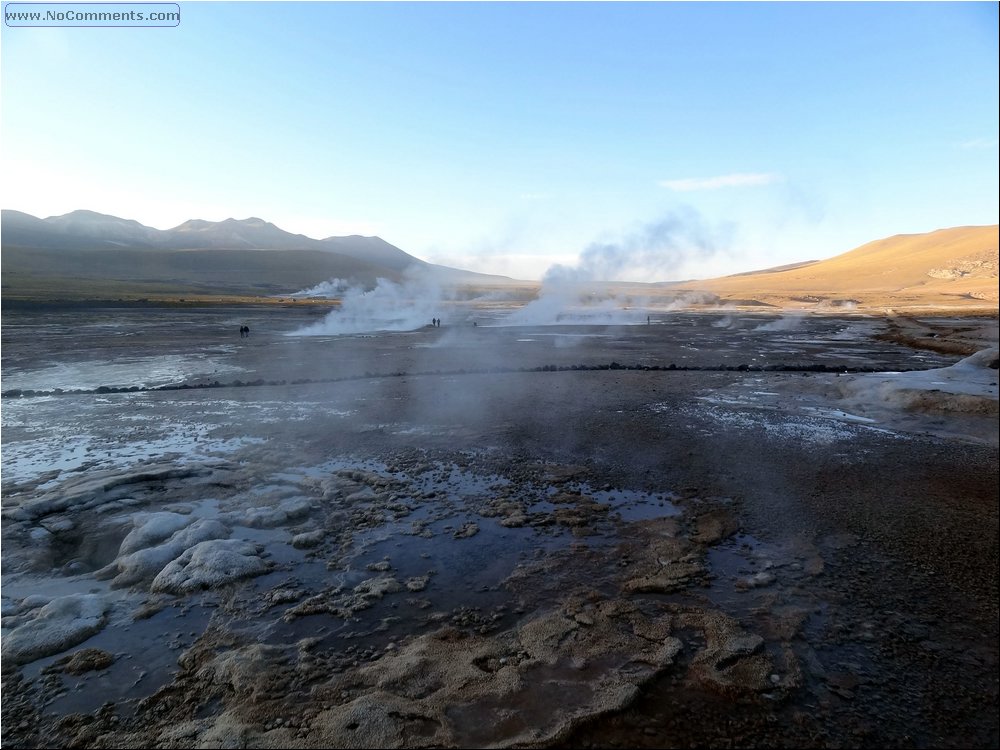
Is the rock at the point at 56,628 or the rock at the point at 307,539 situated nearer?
the rock at the point at 56,628

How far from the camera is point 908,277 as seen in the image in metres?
77.8

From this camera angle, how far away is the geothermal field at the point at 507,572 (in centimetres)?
351

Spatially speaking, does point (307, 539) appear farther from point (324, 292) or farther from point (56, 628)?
point (324, 292)

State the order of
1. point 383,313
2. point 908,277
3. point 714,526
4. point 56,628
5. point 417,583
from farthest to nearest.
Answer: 1. point 908,277
2. point 383,313
3. point 714,526
4. point 417,583
5. point 56,628

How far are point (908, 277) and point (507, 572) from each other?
311 feet

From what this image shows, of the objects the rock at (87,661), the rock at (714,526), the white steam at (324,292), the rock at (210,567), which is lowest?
the rock at (87,661)

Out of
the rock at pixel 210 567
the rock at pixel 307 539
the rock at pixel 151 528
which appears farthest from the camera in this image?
the rock at pixel 307 539

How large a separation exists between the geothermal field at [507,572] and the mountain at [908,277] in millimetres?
34252

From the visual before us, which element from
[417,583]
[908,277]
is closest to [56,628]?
[417,583]

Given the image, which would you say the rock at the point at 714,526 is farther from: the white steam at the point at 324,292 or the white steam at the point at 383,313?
the white steam at the point at 324,292

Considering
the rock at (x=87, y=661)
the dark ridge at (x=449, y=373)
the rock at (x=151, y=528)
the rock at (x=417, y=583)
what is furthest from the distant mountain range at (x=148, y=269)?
the rock at (x=417, y=583)

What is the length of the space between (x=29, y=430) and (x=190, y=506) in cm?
622

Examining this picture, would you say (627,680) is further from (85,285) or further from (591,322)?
(85,285)

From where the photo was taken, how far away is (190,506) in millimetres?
6773
